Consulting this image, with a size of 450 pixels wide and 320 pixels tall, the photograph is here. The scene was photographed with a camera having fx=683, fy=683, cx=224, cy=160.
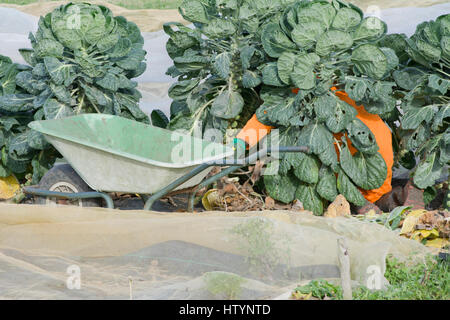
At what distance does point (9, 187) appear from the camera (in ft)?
16.5

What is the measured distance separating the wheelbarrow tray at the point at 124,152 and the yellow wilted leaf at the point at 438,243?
1.17 metres

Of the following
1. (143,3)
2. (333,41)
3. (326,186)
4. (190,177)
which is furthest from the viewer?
(143,3)

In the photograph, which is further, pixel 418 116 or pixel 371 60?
pixel 418 116

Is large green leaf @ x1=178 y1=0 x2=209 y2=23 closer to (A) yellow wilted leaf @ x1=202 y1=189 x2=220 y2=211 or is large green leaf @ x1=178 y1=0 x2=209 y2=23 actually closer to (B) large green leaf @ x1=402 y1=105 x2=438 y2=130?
(A) yellow wilted leaf @ x1=202 y1=189 x2=220 y2=211

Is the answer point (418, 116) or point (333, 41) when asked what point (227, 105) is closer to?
point (333, 41)

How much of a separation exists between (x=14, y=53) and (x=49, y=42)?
1.98 meters

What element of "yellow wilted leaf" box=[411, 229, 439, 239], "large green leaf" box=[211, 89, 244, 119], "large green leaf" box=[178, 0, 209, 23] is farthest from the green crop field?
"yellow wilted leaf" box=[411, 229, 439, 239]

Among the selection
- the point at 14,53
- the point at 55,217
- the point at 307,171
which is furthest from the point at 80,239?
the point at 14,53

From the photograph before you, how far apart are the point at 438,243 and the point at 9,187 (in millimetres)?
3082

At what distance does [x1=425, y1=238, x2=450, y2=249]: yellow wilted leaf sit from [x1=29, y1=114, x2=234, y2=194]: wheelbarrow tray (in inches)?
46.0

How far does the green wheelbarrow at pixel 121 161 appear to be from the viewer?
3.66 meters

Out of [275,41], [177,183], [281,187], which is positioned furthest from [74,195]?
[275,41]

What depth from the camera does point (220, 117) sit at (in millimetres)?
4535
